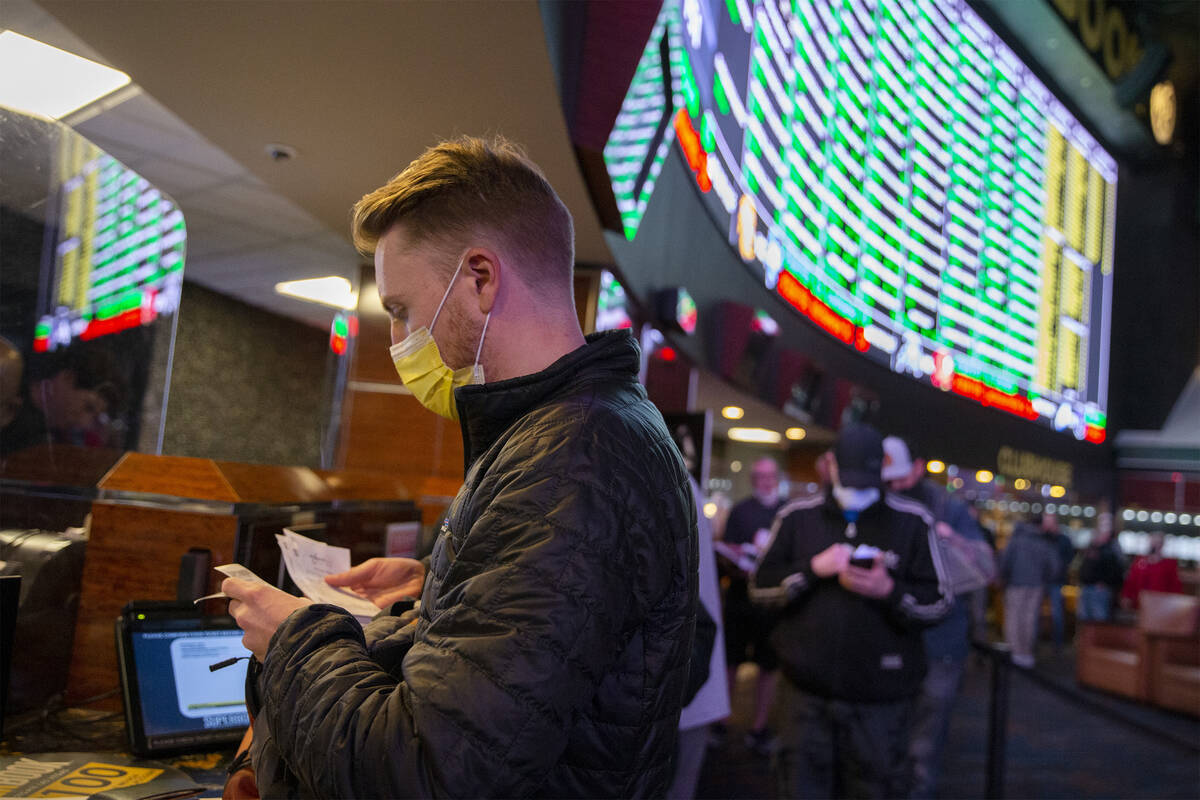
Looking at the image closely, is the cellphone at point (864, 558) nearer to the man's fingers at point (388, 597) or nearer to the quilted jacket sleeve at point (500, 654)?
the man's fingers at point (388, 597)

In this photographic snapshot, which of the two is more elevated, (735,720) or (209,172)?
(209,172)

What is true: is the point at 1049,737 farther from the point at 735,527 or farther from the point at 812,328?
the point at 812,328

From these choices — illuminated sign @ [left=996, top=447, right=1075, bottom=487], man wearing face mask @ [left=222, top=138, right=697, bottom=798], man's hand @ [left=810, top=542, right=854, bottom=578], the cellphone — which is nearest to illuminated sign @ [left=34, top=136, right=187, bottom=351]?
man wearing face mask @ [left=222, top=138, right=697, bottom=798]

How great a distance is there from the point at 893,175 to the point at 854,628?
232 inches

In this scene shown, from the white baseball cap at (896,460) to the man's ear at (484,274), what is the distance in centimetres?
280

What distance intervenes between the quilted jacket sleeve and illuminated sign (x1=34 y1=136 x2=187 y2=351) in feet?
4.98

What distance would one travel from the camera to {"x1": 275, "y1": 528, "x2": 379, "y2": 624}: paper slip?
1.47m

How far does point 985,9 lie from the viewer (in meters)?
9.68

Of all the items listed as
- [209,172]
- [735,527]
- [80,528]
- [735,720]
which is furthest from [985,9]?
[80,528]

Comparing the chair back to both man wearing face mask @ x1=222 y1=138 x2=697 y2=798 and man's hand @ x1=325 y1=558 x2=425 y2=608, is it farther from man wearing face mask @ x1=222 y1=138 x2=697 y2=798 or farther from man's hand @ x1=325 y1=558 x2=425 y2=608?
man wearing face mask @ x1=222 y1=138 x2=697 y2=798

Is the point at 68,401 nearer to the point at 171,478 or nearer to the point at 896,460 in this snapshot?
the point at 171,478

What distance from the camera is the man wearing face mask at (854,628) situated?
2781mm

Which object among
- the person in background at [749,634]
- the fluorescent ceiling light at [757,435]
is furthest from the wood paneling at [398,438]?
the fluorescent ceiling light at [757,435]

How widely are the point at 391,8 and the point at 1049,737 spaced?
6335 millimetres
